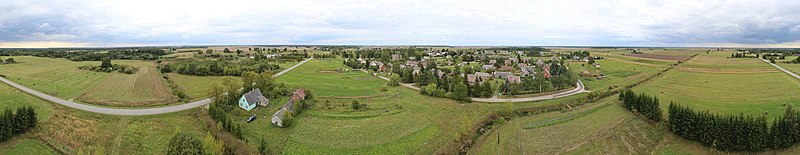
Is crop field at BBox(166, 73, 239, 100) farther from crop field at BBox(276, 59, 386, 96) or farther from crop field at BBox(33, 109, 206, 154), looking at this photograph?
crop field at BBox(276, 59, 386, 96)

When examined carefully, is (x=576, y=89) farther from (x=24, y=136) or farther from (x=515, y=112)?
(x=24, y=136)

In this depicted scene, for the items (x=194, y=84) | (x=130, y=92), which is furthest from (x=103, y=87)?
(x=194, y=84)

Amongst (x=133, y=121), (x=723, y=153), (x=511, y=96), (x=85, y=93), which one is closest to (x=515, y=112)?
(x=511, y=96)

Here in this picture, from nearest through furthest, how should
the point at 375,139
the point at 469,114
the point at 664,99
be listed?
1. the point at 375,139
2. the point at 469,114
3. the point at 664,99

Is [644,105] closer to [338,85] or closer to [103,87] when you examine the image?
[338,85]

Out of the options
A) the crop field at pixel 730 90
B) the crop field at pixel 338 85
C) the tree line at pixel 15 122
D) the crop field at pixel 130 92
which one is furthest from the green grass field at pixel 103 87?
the crop field at pixel 730 90

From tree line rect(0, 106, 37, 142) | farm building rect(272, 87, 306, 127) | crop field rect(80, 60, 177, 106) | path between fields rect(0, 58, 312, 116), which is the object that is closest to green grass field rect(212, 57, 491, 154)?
farm building rect(272, 87, 306, 127)
